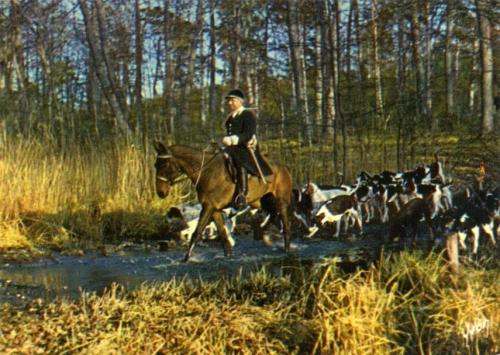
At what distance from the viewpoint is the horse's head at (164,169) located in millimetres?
9336

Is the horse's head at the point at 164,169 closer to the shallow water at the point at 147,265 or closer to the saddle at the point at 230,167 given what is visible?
the saddle at the point at 230,167

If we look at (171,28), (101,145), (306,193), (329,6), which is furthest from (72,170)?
(171,28)

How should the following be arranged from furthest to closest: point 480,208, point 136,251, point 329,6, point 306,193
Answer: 1. point 329,6
2. point 306,193
3. point 136,251
4. point 480,208

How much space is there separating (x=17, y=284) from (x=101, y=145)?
20.5ft

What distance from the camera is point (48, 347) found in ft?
15.9

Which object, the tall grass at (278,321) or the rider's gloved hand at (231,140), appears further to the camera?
the rider's gloved hand at (231,140)

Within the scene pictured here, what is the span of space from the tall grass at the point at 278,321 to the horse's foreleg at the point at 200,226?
9.68 ft

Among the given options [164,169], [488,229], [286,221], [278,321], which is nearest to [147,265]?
[164,169]

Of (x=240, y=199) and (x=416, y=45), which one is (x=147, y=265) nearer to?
(x=240, y=199)

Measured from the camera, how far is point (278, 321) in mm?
5426

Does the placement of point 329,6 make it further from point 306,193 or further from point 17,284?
point 17,284

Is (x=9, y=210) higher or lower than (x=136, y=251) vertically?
higher

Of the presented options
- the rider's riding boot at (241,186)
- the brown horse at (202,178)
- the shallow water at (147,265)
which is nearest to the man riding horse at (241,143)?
the rider's riding boot at (241,186)

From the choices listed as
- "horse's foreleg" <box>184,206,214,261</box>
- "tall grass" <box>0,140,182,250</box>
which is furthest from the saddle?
"tall grass" <box>0,140,182,250</box>
